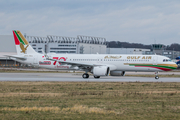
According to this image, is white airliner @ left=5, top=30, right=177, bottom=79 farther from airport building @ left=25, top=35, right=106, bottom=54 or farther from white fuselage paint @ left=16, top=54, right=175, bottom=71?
airport building @ left=25, top=35, right=106, bottom=54

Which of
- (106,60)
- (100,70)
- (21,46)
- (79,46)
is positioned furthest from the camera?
(79,46)

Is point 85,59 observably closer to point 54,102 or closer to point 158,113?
point 54,102

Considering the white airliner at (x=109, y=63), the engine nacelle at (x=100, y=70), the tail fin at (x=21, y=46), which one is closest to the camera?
the engine nacelle at (x=100, y=70)

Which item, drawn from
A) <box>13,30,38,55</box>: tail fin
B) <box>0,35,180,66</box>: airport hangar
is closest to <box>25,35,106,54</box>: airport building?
<box>0,35,180,66</box>: airport hangar

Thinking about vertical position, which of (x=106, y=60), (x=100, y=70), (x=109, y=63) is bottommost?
(x=100, y=70)

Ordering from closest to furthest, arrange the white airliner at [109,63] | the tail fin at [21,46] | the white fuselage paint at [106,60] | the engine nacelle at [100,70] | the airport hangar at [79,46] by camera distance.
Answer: the engine nacelle at [100,70] < the white airliner at [109,63] < the white fuselage paint at [106,60] < the tail fin at [21,46] < the airport hangar at [79,46]

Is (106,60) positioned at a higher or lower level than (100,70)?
higher

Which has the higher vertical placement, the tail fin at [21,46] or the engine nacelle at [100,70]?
the tail fin at [21,46]

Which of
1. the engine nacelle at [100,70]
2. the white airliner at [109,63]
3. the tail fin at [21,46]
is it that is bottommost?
the engine nacelle at [100,70]

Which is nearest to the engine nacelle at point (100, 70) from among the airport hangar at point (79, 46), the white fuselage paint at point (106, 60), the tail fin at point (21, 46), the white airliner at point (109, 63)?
the white airliner at point (109, 63)

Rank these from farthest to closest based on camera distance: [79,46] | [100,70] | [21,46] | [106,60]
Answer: [79,46] → [21,46] → [106,60] → [100,70]

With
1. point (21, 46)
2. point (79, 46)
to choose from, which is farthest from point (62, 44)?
point (21, 46)

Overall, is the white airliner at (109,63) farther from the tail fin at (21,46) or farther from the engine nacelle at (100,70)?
the tail fin at (21,46)

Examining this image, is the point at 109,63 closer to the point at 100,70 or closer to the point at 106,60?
the point at 106,60
